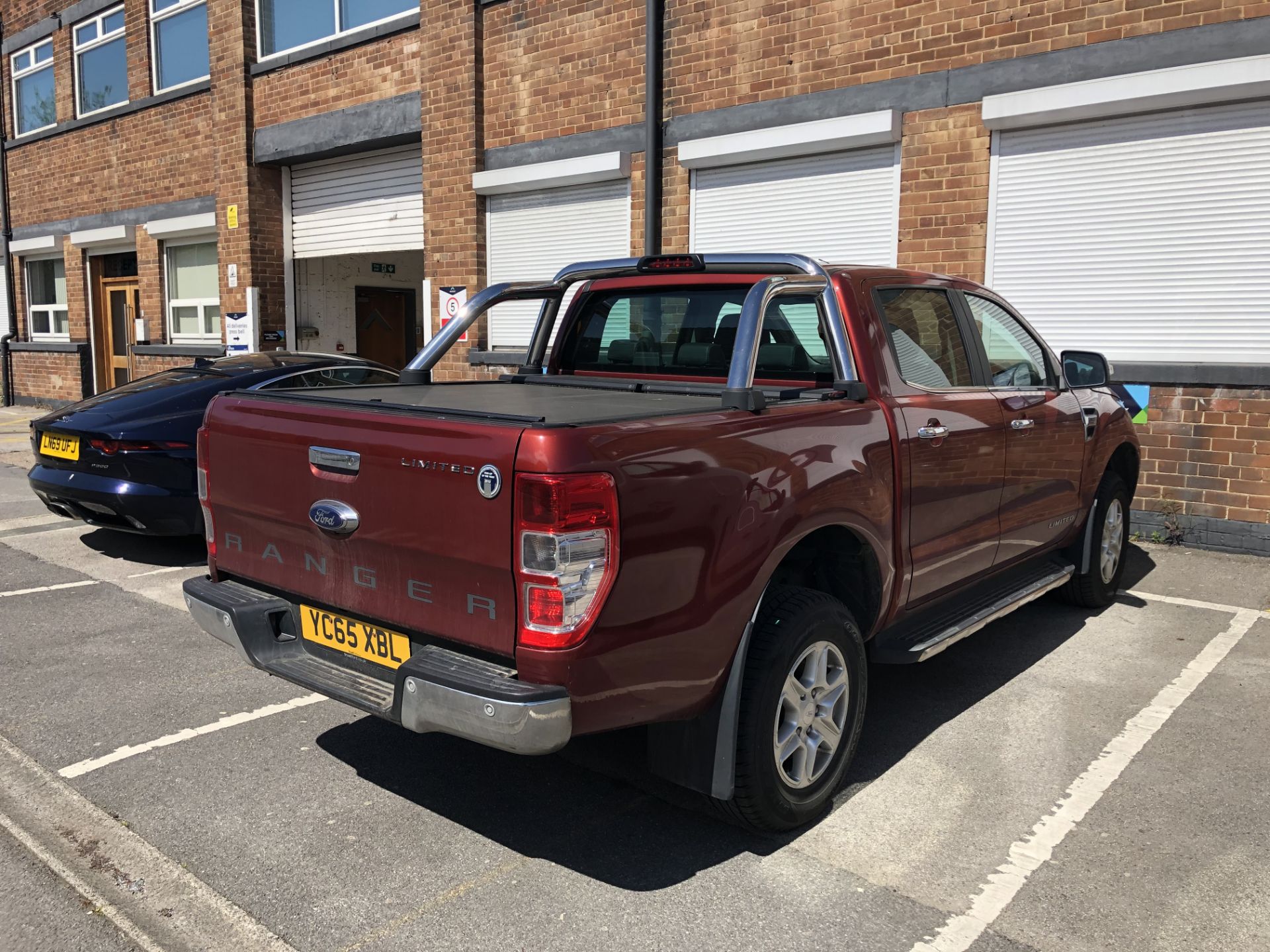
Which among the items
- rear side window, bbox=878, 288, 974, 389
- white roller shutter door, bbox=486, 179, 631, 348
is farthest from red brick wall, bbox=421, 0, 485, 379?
rear side window, bbox=878, 288, 974, 389

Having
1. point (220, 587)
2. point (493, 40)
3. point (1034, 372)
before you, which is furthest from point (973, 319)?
point (493, 40)

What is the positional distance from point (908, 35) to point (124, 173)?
46.4 ft

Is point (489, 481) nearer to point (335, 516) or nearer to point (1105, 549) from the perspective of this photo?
point (335, 516)

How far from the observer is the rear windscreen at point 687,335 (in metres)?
4.25

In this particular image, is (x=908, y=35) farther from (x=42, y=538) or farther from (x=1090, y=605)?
(x=42, y=538)

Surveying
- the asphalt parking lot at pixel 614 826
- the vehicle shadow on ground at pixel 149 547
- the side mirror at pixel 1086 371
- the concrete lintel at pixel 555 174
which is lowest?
the vehicle shadow on ground at pixel 149 547

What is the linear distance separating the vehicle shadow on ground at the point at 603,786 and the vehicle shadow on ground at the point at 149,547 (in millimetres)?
3741

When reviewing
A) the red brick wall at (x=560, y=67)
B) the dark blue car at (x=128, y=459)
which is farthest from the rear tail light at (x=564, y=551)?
the red brick wall at (x=560, y=67)

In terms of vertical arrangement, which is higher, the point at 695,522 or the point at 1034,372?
the point at 1034,372

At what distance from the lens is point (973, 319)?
479 centimetres

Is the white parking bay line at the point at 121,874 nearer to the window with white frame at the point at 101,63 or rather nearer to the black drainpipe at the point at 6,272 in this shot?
the window with white frame at the point at 101,63

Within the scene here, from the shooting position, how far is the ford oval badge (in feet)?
10.5

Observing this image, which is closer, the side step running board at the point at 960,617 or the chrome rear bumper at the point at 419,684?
the chrome rear bumper at the point at 419,684

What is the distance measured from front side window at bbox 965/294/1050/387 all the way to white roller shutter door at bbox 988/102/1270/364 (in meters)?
2.97
